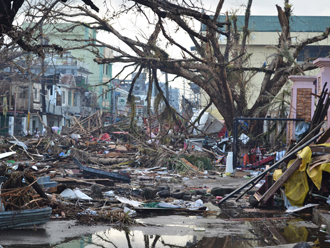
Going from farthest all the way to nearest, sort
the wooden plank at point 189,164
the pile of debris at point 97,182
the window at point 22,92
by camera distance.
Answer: the window at point 22,92, the wooden plank at point 189,164, the pile of debris at point 97,182

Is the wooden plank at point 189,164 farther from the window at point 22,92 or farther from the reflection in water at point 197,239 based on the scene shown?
the window at point 22,92

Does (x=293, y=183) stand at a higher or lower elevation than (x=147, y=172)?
higher

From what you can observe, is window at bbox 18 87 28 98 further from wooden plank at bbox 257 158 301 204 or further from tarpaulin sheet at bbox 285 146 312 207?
tarpaulin sheet at bbox 285 146 312 207

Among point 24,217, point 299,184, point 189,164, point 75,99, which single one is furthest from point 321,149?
point 75,99

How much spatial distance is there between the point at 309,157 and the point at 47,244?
15.5 ft

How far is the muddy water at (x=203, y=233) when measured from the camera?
205 inches

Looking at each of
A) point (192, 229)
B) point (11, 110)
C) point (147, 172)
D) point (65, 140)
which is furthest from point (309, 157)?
point (11, 110)

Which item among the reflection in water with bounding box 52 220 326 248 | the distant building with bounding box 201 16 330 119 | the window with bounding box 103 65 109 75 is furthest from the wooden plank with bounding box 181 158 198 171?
the window with bounding box 103 65 109 75

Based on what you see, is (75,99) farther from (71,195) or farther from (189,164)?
(71,195)

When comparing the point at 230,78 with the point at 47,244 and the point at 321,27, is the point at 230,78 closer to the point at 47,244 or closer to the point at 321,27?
the point at 47,244

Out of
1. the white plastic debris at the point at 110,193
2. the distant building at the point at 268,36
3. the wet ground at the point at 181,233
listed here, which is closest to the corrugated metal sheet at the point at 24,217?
the wet ground at the point at 181,233

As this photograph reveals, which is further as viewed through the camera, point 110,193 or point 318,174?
point 110,193

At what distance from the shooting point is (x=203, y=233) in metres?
5.83

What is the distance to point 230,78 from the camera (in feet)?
67.9
